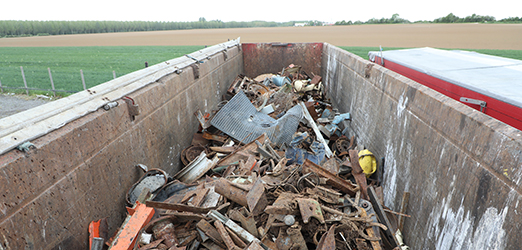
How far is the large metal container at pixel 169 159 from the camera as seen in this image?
1692 mm

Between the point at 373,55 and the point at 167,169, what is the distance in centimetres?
628

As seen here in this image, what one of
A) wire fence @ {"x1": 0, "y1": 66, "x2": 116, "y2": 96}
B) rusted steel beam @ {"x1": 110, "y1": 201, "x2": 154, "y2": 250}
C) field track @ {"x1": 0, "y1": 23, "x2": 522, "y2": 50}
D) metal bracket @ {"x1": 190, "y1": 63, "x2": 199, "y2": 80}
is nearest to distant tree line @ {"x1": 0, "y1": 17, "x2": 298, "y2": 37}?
field track @ {"x1": 0, "y1": 23, "x2": 522, "y2": 50}

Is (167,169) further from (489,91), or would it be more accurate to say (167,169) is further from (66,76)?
(66,76)

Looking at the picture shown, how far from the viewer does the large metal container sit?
1.69 metres

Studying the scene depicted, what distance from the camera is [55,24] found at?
→ 6738cm

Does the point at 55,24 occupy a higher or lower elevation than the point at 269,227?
higher

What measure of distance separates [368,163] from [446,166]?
4.85 feet

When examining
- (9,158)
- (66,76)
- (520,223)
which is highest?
(9,158)

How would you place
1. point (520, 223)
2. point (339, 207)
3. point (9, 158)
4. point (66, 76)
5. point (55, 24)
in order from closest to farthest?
point (520, 223)
point (9, 158)
point (339, 207)
point (66, 76)
point (55, 24)

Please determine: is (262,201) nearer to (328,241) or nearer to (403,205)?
(328,241)

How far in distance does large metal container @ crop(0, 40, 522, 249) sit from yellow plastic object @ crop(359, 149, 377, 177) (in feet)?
0.38

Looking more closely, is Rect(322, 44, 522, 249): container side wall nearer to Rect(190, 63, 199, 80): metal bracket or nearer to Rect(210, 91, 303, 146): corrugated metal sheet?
Rect(210, 91, 303, 146): corrugated metal sheet

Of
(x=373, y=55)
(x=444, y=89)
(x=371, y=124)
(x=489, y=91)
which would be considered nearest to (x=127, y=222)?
(x=371, y=124)

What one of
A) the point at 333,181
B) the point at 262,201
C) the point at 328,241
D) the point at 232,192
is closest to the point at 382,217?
the point at 333,181
